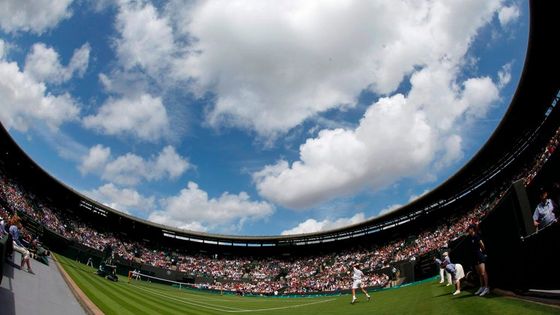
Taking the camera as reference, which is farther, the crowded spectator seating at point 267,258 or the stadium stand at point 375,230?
the crowded spectator seating at point 267,258

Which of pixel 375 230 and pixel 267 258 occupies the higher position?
pixel 375 230

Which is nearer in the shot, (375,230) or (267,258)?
(375,230)

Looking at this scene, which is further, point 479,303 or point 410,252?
point 410,252

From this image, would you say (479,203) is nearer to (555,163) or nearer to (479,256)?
(479,256)

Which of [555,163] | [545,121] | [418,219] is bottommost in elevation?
[555,163]

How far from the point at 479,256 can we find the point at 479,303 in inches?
65.9

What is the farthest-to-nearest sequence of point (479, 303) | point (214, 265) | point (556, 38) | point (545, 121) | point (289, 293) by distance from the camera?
point (214, 265), point (289, 293), point (545, 121), point (556, 38), point (479, 303)

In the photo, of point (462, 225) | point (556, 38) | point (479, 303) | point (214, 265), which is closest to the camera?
point (479, 303)

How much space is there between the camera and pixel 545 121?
29.6 m

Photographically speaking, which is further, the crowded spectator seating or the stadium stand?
the crowded spectator seating

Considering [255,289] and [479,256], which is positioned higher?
[479,256]

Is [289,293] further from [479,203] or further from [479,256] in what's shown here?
[479,256]

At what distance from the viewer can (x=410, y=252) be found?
43.4m

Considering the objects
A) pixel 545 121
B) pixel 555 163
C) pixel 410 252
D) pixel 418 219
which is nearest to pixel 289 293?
pixel 410 252
